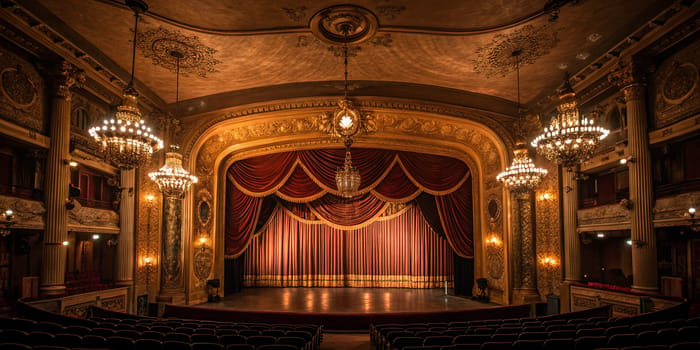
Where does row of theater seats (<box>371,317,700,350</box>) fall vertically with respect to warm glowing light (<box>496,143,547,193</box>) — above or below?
below

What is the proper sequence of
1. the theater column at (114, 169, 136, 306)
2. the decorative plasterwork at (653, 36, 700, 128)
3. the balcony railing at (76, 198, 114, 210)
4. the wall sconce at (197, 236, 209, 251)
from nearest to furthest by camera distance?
1. the decorative plasterwork at (653, 36, 700, 128)
2. the balcony railing at (76, 198, 114, 210)
3. the theater column at (114, 169, 136, 306)
4. the wall sconce at (197, 236, 209, 251)

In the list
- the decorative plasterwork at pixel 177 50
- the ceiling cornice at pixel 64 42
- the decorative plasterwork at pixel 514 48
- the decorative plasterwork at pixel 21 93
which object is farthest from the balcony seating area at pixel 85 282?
the decorative plasterwork at pixel 514 48

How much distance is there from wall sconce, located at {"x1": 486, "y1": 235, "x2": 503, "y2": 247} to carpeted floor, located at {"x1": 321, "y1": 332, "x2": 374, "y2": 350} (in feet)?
21.1

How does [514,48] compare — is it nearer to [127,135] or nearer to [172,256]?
[127,135]

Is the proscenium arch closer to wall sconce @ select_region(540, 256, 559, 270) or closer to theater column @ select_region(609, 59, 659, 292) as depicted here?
wall sconce @ select_region(540, 256, 559, 270)

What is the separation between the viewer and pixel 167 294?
12.3 metres

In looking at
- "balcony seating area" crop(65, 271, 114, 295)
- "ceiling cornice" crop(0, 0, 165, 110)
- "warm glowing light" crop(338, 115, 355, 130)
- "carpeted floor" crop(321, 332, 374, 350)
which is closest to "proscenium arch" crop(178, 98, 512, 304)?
"balcony seating area" crop(65, 271, 114, 295)

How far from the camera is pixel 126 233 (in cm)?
1130

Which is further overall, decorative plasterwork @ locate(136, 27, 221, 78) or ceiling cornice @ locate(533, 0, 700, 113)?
decorative plasterwork @ locate(136, 27, 221, 78)

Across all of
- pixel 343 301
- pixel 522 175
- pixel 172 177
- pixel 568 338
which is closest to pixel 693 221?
pixel 522 175

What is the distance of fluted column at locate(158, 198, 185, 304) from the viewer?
12.4 m

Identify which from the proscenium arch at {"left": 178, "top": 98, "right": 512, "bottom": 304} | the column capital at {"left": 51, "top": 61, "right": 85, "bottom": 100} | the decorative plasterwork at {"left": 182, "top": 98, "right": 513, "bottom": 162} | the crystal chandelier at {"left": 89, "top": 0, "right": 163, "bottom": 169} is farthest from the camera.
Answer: the proscenium arch at {"left": 178, "top": 98, "right": 512, "bottom": 304}

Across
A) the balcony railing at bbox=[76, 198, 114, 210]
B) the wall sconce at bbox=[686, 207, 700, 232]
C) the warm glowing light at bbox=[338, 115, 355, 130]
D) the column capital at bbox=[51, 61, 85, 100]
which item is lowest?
the wall sconce at bbox=[686, 207, 700, 232]

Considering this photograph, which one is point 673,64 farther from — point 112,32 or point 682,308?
point 112,32
